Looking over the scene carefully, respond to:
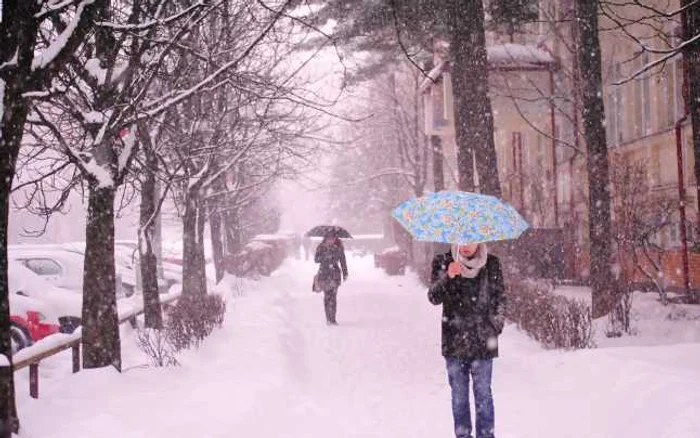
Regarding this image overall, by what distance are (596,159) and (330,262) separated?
565 centimetres

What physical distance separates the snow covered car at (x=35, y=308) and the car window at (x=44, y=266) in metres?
2.91

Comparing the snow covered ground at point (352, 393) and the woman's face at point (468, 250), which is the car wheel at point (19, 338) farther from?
the woman's face at point (468, 250)

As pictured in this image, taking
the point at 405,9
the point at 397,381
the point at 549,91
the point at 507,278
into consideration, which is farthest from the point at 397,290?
the point at 397,381

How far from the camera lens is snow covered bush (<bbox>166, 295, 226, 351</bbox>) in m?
9.83

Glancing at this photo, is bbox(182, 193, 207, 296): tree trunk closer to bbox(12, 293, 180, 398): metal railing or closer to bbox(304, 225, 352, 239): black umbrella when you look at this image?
bbox(304, 225, 352, 239): black umbrella

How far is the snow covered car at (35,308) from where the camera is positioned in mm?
11250

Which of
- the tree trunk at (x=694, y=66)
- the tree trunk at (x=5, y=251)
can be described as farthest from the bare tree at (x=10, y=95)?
the tree trunk at (x=694, y=66)

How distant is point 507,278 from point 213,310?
18.0ft

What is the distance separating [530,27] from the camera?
28766mm

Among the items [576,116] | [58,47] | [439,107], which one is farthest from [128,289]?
[58,47]

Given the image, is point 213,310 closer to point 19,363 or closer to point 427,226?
point 19,363

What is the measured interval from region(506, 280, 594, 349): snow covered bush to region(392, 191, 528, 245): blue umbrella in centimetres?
344

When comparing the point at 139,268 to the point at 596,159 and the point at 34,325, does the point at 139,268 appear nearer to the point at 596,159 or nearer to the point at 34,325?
the point at 34,325

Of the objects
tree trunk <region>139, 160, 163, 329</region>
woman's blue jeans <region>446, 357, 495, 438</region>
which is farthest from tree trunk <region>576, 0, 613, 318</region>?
tree trunk <region>139, 160, 163, 329</region>
